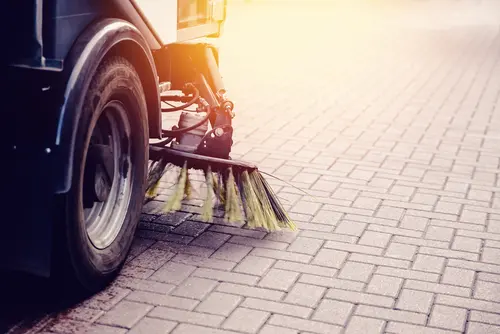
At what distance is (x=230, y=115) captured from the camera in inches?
232

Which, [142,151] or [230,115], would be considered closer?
[142,151]

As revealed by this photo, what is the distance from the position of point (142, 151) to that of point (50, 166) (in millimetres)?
1074

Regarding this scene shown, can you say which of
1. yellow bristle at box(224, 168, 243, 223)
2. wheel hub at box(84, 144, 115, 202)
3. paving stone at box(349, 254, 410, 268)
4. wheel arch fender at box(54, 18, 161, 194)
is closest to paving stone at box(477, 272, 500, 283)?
paving stone at box(349, 254, 410, 268)

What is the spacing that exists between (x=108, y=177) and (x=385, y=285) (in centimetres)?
152

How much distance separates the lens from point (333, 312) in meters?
4.40

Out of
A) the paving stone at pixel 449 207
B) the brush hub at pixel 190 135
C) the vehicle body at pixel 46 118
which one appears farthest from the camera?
the paving stone at pixel 449 207

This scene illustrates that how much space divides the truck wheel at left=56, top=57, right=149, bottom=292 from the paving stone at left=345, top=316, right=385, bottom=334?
1.19 m

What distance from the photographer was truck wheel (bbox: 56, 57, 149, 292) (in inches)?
157

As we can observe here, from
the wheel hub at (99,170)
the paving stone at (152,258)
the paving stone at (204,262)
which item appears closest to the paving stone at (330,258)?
the paving stone at (204,262)

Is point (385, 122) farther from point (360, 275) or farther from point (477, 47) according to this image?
point (477, 47)

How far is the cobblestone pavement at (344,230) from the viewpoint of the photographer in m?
4.35

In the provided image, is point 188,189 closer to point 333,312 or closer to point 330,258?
point 330,258

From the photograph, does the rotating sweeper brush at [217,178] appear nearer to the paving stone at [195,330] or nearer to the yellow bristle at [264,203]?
the yellow bristle at [264,203]

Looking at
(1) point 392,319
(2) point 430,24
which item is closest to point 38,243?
(1) point 392,319
